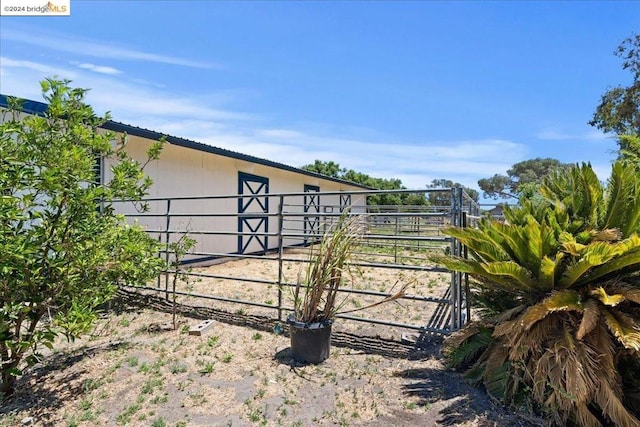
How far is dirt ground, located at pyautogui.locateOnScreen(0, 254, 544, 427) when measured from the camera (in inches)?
108

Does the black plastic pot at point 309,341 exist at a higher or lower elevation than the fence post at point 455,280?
lower

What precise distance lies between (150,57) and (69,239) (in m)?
5.56

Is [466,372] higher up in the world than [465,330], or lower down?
lower down

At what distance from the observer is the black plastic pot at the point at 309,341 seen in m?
3.62

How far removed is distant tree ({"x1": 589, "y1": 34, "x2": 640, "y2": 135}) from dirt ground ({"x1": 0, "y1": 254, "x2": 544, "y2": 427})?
15236 mm

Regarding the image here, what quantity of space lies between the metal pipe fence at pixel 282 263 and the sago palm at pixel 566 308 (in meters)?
0.48

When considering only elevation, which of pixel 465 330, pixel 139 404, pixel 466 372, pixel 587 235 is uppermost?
pixel 587 235

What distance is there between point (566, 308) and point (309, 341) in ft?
7.21

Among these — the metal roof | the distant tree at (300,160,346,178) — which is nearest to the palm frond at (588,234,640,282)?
the metal roof


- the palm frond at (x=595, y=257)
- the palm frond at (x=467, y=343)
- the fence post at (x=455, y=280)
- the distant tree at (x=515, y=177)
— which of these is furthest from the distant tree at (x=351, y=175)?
the palm frond at (x=595, y=257)

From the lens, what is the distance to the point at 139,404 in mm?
2900

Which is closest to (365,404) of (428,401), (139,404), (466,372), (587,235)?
(428,401)

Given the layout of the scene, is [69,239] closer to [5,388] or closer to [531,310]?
[5,388]

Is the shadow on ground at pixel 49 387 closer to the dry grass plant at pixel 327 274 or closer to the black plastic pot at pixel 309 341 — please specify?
the black plastic pot at pixel 309 341
